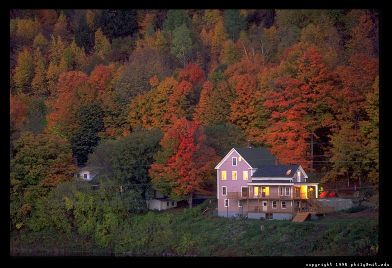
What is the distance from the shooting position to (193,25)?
48438 millimetres

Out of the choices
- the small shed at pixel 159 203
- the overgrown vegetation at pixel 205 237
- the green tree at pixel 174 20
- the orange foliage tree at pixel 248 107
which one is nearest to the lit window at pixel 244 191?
the overgrown vegetation at pixel 205 237

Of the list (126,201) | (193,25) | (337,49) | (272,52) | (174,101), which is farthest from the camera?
(193,25)

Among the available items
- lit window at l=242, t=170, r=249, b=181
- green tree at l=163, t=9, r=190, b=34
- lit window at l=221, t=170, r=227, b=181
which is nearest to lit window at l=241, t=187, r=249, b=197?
lit window at l=242, t=170, r=249, b=181

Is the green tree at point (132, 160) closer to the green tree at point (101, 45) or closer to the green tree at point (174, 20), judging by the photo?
the green tree at point (101, 45)

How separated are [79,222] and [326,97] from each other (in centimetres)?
1048

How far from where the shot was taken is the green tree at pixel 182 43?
42500 millimetres

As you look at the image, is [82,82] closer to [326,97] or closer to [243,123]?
[243,123]

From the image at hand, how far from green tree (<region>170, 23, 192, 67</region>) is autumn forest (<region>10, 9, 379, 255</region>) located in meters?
0.32

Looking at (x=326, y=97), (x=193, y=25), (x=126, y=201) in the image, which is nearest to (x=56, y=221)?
(x=126, y=201)

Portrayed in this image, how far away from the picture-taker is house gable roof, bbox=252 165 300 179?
25444 millimetres

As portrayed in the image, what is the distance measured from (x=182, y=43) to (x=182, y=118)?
14.6m

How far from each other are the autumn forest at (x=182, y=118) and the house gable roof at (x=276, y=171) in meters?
1.80

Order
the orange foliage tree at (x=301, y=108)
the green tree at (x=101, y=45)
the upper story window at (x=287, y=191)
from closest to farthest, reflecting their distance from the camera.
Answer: the upper story window at (x=287, y=191) < the orange foliage tree at (x=301, y=108) < the green tree at (x=101, y=45)

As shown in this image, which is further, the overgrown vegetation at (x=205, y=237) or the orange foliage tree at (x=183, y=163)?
the orange foliage tree at (x=183, y=163)
